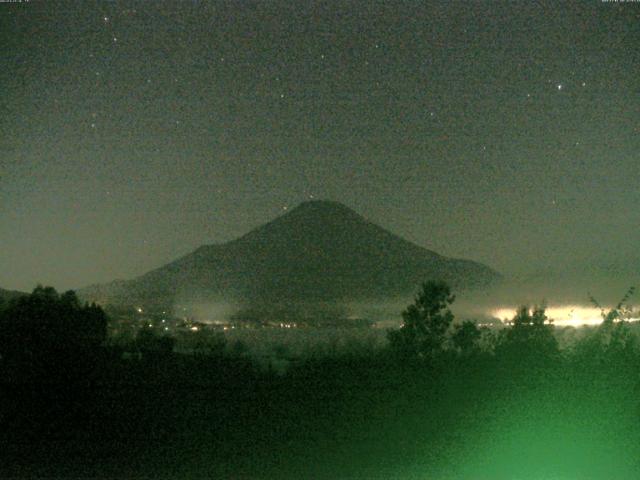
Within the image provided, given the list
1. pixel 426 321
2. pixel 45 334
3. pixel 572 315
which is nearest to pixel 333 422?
pixel 45 334

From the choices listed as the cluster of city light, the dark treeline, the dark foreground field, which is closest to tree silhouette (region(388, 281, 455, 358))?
the cluster of city light

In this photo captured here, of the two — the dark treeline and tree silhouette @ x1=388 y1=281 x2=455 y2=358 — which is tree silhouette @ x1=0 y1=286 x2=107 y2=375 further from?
tree silhouette @ x1=388 y1=281 x2=455 y2=358

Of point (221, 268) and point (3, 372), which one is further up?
point (221, 268)

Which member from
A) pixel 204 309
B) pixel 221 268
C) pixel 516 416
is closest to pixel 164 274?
pixel 221 268

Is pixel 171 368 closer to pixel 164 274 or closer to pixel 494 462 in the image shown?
pixel 494 462

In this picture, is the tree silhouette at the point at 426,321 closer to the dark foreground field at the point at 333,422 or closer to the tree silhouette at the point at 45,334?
the dark foreground field at the point at 333,422

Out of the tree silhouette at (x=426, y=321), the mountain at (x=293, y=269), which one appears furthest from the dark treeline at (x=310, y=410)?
the mountain at (x=293, y=269)
